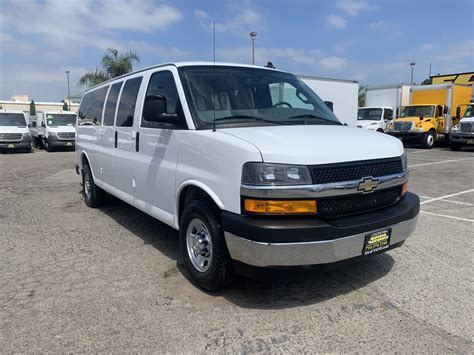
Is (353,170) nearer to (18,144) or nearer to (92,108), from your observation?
(92,108)

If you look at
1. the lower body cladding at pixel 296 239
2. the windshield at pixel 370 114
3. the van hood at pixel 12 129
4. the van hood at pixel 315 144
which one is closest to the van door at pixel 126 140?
the van hood at pixel 315 144

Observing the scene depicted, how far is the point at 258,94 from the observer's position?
4.39 m

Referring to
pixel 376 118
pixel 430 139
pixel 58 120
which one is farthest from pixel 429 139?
pixel 58 120

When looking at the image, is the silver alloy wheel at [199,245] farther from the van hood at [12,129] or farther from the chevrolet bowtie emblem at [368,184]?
the van hood at [12,129]

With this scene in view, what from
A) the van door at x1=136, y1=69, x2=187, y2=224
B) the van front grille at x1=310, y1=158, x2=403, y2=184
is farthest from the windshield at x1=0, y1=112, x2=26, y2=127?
the van front grille at x1=310, y1=158, x2=403, y2=184

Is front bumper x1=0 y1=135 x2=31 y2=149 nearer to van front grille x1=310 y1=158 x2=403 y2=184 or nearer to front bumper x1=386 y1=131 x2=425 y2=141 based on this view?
front bumper x1=386 y1=131 x2=425 y2=141

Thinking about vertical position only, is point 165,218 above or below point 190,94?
below

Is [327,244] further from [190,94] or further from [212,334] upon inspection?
[190,94]

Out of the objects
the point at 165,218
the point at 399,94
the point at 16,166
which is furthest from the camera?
the point at 399,94

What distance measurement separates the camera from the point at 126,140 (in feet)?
17.0

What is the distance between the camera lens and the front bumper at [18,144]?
1948 cm

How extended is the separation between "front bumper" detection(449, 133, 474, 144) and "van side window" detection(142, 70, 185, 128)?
19.0m

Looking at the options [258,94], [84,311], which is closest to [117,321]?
[84,311]

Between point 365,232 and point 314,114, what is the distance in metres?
1.62
